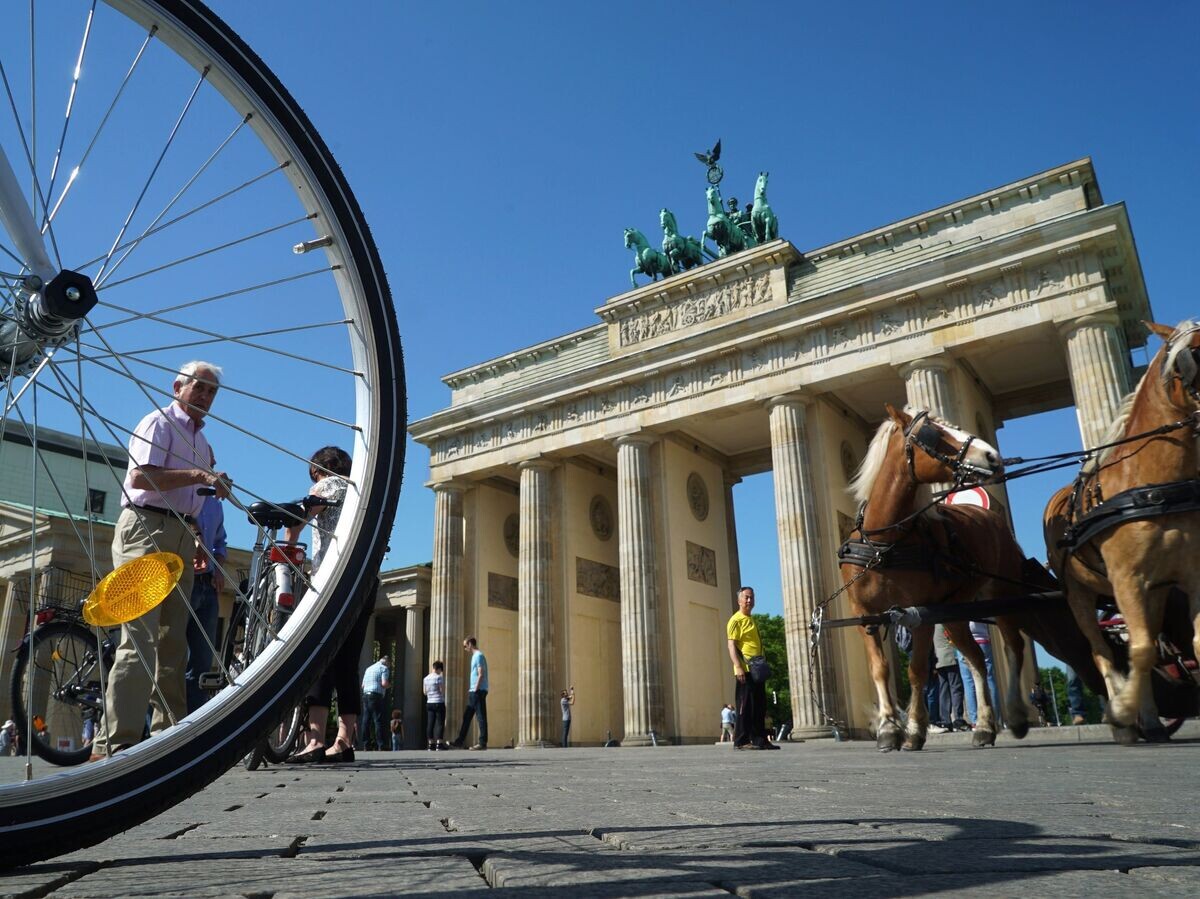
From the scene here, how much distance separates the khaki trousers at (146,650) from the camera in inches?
118

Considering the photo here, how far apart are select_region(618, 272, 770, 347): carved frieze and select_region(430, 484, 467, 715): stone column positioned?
8.96 metres

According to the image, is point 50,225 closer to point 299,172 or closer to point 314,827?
point 299,172

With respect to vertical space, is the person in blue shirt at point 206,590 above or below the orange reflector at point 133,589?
above

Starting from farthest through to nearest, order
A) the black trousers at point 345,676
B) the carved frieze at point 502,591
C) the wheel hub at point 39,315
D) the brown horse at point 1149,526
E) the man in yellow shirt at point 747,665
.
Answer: the carved frieze at point 502,591 < the man in yellow shirt at point 747,665 < the black trousers at point 345,676 < the brown horse at point 1149,526 < the wheel hub at point 39,315

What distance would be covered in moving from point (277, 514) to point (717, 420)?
26946mm

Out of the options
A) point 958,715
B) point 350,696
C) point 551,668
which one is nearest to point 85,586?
point 350,696

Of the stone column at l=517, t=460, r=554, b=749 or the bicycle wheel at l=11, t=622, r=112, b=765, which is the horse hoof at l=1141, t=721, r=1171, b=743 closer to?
the bicycle wheel at l=11, t=622, r=112, b=765

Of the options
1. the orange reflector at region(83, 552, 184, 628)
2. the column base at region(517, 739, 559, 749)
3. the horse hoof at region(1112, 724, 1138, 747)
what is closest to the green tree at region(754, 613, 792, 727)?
the column base at region(517, 739, 559, 749)

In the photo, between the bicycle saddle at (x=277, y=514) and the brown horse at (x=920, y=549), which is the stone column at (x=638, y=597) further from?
the bicycle saddle at (x=277, y=514)

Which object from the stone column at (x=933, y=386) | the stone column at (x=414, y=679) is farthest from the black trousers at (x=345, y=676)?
the stone column at (x=414, y=679)

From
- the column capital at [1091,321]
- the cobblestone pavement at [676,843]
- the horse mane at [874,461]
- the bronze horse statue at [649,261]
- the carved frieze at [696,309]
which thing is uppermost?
the bronze horse statue at [649,261]

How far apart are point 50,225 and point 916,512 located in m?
6.08

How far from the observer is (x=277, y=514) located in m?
3.04

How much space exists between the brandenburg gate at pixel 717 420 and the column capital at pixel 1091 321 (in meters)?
0.10
